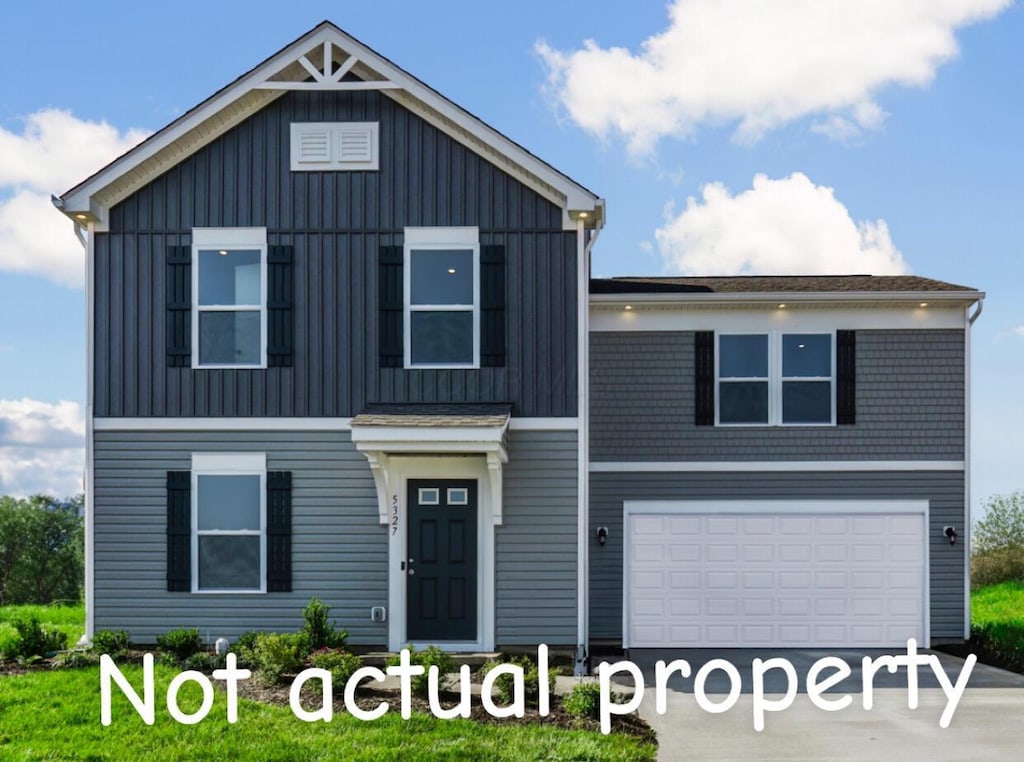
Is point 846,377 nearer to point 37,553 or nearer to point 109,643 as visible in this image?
point 109,643

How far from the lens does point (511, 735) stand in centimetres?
854

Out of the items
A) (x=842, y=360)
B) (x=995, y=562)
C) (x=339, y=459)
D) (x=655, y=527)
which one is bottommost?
(x=995, y=562)

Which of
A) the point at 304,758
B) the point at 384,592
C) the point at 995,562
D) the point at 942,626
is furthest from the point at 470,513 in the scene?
the point at 995,562

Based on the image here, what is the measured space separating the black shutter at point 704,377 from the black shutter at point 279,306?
5347mm

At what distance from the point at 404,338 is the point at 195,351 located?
2494 mm

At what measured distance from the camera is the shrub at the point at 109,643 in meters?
11.5

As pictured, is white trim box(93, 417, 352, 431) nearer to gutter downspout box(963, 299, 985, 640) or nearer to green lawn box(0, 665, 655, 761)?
green lawn box(0, 665, 655, 761)

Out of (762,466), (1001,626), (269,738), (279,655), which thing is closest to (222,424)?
(279,655)

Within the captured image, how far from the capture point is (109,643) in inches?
455

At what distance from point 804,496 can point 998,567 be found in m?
9.88

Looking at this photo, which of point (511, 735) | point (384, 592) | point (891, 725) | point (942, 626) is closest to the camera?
point (511, 735)

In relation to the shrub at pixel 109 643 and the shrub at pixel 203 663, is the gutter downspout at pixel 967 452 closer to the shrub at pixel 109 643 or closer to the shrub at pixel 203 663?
the shrub at pixel 203 663

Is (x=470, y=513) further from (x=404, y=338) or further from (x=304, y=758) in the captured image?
(x=304, y=758)

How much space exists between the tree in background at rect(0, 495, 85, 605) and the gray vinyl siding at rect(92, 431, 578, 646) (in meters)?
18.2
